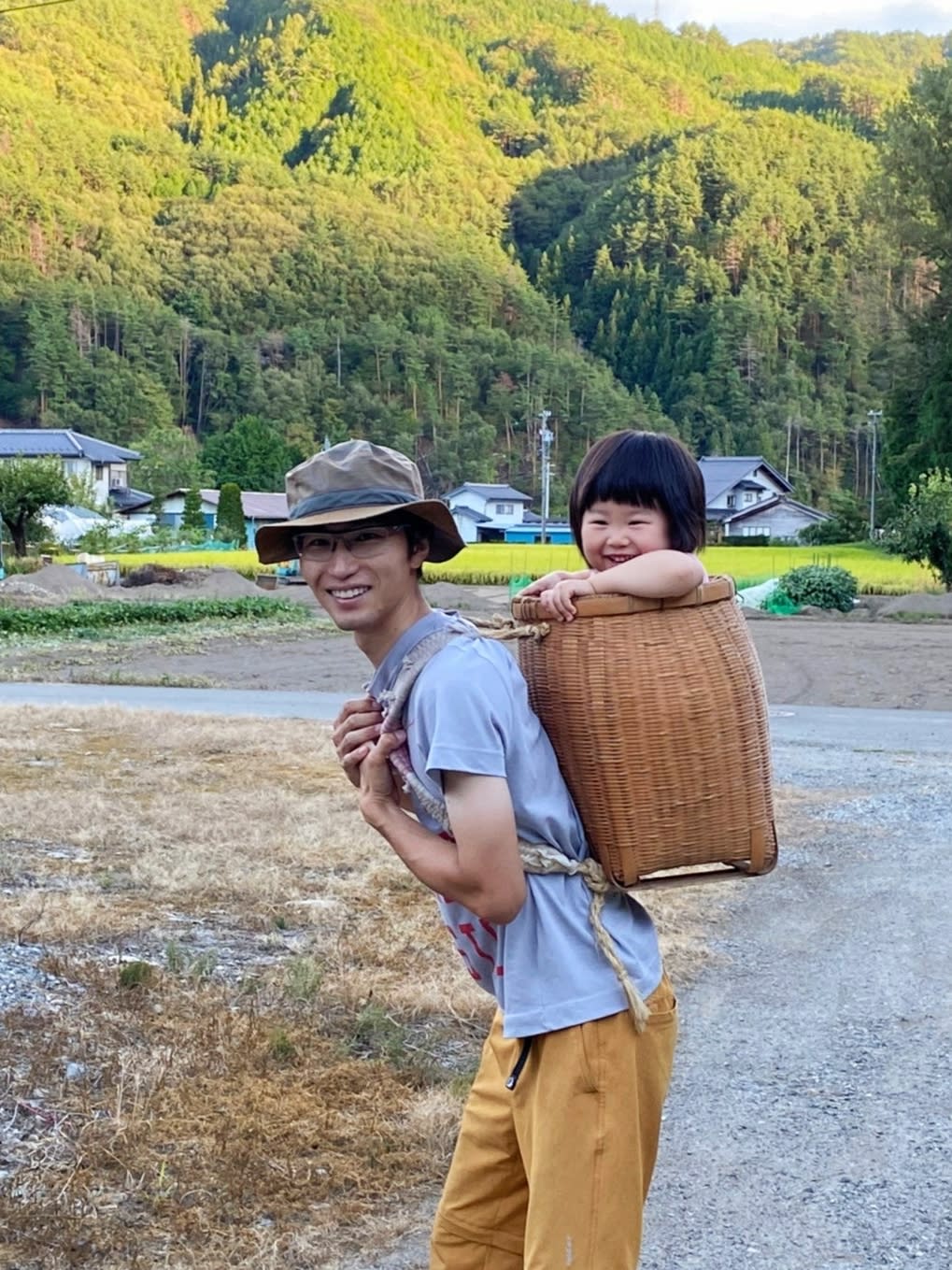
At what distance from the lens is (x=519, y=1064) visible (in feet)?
6.25

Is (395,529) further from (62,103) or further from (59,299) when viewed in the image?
(62,103)

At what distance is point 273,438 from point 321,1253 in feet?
302

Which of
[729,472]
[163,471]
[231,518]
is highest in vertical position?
[163,471]

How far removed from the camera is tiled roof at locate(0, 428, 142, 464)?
3071 inches

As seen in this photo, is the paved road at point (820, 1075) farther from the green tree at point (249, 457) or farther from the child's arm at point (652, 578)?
the green tree at point (249, 457)

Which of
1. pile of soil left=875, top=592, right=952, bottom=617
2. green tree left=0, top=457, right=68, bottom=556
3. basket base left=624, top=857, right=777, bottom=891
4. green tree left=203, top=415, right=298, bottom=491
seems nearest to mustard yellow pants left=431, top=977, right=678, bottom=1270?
basket base left=624, top=857, right=777, bottom=891

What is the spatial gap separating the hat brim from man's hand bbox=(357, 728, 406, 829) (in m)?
0.30

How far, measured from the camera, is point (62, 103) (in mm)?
155500

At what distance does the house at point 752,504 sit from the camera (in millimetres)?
79000

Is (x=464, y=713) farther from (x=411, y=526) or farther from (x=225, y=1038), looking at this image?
(x=225, y=1038)

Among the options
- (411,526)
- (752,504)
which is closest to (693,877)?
(411,526)

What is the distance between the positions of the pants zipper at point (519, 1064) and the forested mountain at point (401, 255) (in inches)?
3172

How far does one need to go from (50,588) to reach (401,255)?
343 feet

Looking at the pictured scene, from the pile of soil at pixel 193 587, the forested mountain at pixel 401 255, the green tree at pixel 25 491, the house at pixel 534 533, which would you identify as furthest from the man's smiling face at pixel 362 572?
the forested mountain at pixel 401 255
